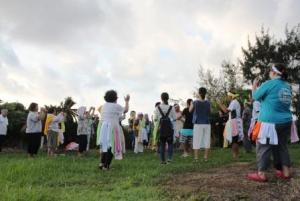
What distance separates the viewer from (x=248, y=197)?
8758 millimetres

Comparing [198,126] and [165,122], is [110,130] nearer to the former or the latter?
[165,122]

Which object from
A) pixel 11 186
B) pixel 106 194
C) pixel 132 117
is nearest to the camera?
pixel 106 194

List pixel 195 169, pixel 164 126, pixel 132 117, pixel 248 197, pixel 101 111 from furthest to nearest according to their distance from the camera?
1. pixel 132 117
2. pixel 164 126
3. pixel 101 111
4. pixel 195 169
5. pixel 248 197

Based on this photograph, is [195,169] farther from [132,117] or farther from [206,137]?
[132,117]

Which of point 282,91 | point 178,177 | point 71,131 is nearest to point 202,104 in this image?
point 178,177

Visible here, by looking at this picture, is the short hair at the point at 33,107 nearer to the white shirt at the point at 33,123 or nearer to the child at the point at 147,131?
the white shirt at the point at 33,123

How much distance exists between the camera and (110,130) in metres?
13.3

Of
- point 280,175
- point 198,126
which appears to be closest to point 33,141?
point 198,126

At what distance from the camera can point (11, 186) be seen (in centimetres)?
1051

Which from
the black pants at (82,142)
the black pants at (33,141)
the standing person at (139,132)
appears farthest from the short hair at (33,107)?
the standing person at (139,132)

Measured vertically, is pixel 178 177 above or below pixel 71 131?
below

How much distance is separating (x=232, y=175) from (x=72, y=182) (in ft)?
10.00

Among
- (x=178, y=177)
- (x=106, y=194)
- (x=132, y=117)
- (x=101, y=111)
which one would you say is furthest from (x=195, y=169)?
(x=132, y=117)

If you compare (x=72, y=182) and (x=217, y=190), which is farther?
(x=72, y=182)
